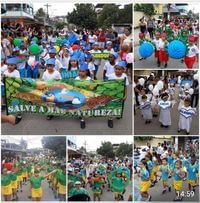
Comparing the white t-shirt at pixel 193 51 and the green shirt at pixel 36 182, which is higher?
the white t-shirt at pixel 193 51

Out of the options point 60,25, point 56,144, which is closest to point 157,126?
point 56,144

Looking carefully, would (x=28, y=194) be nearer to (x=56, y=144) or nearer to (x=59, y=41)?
(x=56, y=144)

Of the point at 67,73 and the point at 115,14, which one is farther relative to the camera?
the point at 67,73

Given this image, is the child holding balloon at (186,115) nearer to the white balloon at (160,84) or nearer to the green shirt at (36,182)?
the white balloon at (160,84)

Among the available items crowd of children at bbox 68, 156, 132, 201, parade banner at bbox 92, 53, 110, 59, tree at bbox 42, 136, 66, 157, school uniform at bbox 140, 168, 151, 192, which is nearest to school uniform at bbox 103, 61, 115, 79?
parade banner at bbox 92, 53, 110, 59

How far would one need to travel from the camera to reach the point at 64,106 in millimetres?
4824

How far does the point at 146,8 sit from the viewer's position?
4.69 m

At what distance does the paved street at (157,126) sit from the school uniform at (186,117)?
48mm

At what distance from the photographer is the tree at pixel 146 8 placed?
15.4 feet

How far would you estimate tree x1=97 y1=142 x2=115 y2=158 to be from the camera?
4852 millimetres

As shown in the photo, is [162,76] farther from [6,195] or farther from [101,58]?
[6,195]

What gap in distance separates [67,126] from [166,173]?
1272 millimetres

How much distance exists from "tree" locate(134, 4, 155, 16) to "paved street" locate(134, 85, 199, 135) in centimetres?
106

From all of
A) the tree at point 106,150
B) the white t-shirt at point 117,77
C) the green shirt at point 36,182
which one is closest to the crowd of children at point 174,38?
the white t-shirt at point 117,77
